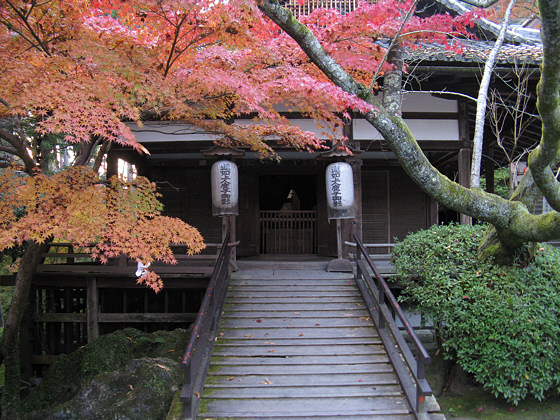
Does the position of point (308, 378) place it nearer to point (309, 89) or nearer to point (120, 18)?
point (309, 89)

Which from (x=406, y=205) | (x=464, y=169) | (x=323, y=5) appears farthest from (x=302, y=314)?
(x=323, y=5)

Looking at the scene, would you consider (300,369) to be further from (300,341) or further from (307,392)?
(300,341)

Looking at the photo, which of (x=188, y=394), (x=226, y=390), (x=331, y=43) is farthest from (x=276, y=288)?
(x=331, y=43)

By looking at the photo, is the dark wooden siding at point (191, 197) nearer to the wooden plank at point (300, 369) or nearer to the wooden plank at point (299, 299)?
the wooden plank at point (299, 299)

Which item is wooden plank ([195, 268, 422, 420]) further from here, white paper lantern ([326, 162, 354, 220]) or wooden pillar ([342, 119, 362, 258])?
white paper lantern ([326, 162, 354, 220])

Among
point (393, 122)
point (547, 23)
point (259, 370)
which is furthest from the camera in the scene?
point (259, 370)

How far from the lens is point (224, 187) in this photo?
8.29m

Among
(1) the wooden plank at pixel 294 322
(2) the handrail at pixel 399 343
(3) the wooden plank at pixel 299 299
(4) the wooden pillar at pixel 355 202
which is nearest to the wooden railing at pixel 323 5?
(4) the wooden pillar at pixel 355 202

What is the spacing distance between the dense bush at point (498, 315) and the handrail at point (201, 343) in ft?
11.5

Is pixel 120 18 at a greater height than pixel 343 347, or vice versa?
pixel 120 18

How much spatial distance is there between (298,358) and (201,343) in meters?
1.58

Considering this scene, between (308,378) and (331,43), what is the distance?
19.7 feet

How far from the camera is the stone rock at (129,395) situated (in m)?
5.50

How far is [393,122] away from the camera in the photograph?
5145mm
